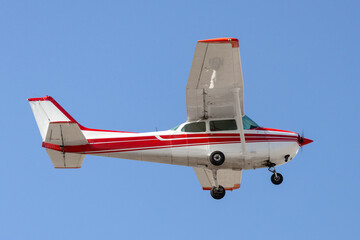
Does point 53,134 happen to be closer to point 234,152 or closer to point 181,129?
point 181,129

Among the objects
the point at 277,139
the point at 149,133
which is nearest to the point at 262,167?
the point at 277,139

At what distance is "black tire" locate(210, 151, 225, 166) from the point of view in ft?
60.9

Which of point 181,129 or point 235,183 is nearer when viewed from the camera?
point 181,129

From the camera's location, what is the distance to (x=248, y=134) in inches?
743

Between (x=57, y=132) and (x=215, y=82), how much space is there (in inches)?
183

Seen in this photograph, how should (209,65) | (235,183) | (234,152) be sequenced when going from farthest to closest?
1. (235,183)
2. (234,152)
3. (209,65)

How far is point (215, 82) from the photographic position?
17.9 meters

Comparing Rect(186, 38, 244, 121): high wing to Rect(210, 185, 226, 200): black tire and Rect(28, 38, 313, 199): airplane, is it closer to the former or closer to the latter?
Rect(28, 38, 313, 199): airplane

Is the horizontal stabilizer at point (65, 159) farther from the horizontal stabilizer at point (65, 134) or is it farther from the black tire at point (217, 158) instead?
the black tire at point (217, 158)

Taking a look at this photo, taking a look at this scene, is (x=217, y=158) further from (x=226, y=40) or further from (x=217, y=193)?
(x=226, y=40)

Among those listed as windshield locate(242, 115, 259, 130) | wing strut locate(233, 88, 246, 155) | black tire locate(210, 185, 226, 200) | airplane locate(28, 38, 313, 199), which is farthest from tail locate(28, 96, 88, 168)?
windshield locate(242, 115, 259, 130)

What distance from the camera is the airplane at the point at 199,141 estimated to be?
60.9 feet

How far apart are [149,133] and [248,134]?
2.93 m

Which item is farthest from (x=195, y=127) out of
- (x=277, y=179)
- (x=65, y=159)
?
(x=65, y=159)
